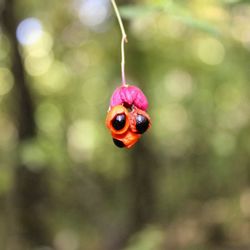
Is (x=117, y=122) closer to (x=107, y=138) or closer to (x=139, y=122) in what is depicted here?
(x=139, y=122)

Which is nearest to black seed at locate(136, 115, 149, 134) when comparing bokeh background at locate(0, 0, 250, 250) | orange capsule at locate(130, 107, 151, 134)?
orange capsule at locate(130, 107, 151, 134)

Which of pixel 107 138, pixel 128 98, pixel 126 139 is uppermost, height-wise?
pixel 107 138

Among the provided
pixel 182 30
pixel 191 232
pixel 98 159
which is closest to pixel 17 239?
pixel 191 232

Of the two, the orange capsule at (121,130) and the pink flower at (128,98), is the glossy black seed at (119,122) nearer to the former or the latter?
the orange capsule at (121,130)

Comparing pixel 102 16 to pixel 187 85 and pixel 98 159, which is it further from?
pixel 98 159

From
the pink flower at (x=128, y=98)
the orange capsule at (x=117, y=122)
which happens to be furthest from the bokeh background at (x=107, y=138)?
the orange capsule at (x=117, y=122)

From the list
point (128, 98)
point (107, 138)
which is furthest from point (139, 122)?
point (107, 138)

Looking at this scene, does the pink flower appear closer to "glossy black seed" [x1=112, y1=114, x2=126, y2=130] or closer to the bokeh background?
"glossy black seed" [x1=112, y1=114, x2=126, y2=130]
